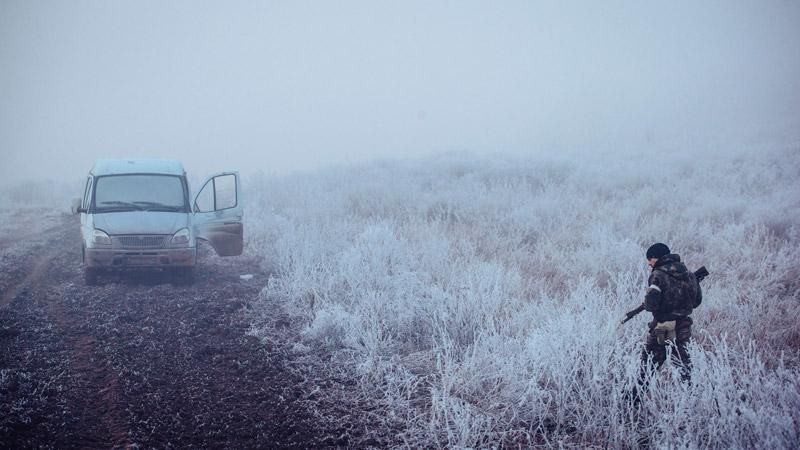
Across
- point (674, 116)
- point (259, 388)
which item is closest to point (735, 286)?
point (259, 388)

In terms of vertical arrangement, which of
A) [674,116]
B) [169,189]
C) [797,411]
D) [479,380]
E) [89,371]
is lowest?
[89,371]

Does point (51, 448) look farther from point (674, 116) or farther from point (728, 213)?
point (674, 116)

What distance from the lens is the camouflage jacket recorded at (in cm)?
341

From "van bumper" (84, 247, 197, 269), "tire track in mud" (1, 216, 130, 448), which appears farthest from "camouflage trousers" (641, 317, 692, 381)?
"van bumper" (84, 247, 197, 269)

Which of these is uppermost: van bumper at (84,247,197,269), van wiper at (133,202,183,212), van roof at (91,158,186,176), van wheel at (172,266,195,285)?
van roof at (91,158,186,176)

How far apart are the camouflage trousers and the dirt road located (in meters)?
2.70

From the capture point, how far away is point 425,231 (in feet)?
28.9

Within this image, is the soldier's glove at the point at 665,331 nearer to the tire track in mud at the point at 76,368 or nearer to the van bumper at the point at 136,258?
the tire track in mud at the point at 76,368

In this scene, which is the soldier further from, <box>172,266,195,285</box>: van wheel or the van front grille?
the van front grille

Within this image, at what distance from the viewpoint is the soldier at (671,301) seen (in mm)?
3414

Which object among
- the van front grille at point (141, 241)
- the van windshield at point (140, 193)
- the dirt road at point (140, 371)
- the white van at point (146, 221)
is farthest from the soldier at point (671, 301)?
the van windshield at point (140, 193)

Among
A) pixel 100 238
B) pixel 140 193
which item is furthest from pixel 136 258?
pixel 140 193

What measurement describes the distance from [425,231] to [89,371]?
5.78m

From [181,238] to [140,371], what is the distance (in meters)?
3.57
